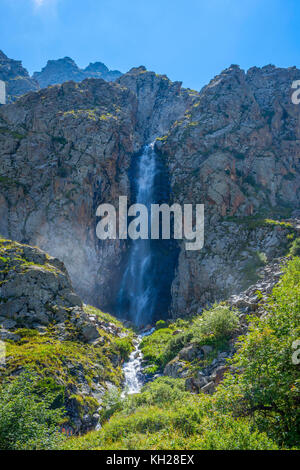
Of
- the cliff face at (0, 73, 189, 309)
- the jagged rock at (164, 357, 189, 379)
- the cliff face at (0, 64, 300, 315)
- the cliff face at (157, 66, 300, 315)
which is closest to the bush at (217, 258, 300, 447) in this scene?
the jagged rock at (164, 357, 189, 379)

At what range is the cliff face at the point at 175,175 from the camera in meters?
35.1

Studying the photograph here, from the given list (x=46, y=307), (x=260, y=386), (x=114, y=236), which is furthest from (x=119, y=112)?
(x=260, y=386)

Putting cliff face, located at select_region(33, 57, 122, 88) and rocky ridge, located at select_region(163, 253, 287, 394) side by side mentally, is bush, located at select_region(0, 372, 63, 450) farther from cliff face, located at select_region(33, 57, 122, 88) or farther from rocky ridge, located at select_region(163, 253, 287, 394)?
cliff face, located at select_region(33, 57, 122, 88)

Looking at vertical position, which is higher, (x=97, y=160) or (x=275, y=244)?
(x=97, y=160)

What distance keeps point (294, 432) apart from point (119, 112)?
62347mm

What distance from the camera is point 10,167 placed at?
39.8 meters

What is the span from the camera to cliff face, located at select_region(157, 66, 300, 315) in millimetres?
32763

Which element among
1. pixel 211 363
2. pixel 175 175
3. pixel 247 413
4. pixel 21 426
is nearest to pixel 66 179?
pixel 175 175

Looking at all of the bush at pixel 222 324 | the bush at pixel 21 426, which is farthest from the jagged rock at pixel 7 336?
the bush at pixel 222 324

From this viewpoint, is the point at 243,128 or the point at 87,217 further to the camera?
the point at 243,128

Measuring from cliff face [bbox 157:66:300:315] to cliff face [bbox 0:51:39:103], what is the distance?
97.6 m

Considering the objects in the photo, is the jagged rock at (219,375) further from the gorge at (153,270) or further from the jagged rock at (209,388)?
the jagged rock at (209,388)

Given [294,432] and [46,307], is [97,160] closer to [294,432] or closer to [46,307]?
[46,307]

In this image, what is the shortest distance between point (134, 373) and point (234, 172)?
115 feet
